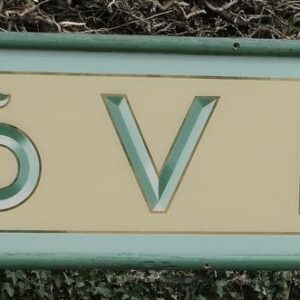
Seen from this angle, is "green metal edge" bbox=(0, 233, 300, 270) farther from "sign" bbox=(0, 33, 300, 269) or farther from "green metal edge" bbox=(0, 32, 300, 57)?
"green metal edge" bbox=(0, 32, 300, 57)

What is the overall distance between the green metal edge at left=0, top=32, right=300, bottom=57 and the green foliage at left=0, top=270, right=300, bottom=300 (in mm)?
1242

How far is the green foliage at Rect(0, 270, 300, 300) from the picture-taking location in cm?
200

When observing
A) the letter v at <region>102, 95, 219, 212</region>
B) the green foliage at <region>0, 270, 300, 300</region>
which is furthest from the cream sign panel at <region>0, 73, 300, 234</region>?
the green foliage at <region>0, 270, 300, 300</region>

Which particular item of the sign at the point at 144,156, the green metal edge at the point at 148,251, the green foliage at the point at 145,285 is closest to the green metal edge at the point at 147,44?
the sign at the point at 144,156

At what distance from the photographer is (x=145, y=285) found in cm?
205

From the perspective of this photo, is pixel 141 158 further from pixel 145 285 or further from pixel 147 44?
pixel 145 285

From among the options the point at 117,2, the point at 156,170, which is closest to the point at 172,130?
the point at 156,170

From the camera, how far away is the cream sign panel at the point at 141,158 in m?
0.81

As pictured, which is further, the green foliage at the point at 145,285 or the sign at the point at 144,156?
the green foliage at the point at 145,285

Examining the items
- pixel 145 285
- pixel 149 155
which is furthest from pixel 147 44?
pixel 145 285

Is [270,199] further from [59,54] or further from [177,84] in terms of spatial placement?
[59,54]

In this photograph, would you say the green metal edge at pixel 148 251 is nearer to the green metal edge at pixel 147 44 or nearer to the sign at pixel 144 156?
the sign at pixel 144 156

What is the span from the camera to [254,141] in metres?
0.84

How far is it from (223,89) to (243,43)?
2.2 inches
